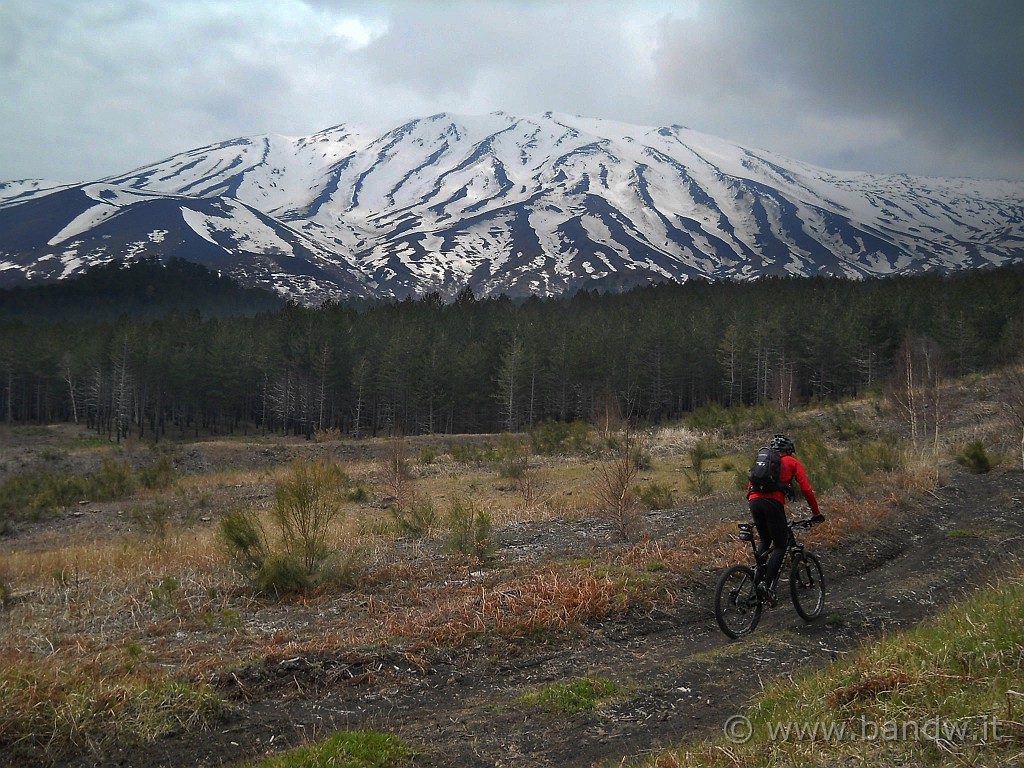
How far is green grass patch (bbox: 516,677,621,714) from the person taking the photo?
544 centimetres

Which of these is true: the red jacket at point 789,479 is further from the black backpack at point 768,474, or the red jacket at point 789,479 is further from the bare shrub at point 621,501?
the bare shrub at point 621,501

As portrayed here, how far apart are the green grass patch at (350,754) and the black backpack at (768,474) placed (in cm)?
429

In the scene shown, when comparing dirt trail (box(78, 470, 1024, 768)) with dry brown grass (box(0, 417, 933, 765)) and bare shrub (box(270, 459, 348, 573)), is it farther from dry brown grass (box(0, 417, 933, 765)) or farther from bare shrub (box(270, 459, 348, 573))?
bare shrub (box(270, 459, 348, 573))

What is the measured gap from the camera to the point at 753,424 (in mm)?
34219

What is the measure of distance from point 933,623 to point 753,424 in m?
29.5

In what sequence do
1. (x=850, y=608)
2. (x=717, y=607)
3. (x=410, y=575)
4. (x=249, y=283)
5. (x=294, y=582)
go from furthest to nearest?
(x=249, y=283)
(x=410, y=575)
(x=294, y=582)
(x=850, y=608)
(x=717, y=607)

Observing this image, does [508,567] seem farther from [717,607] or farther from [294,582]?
[717,607]

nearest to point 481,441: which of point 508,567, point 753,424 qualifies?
point 753,424

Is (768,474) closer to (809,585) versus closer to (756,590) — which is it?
(756,590)

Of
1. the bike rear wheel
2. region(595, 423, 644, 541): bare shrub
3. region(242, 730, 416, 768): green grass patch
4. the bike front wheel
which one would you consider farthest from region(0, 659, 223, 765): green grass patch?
region(595, 423, 644, 541): bare shrub

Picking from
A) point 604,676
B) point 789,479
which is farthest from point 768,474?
point 604,676

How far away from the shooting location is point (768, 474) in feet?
22.2

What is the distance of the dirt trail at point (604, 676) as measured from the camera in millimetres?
4941

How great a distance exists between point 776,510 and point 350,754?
15.7 ft
